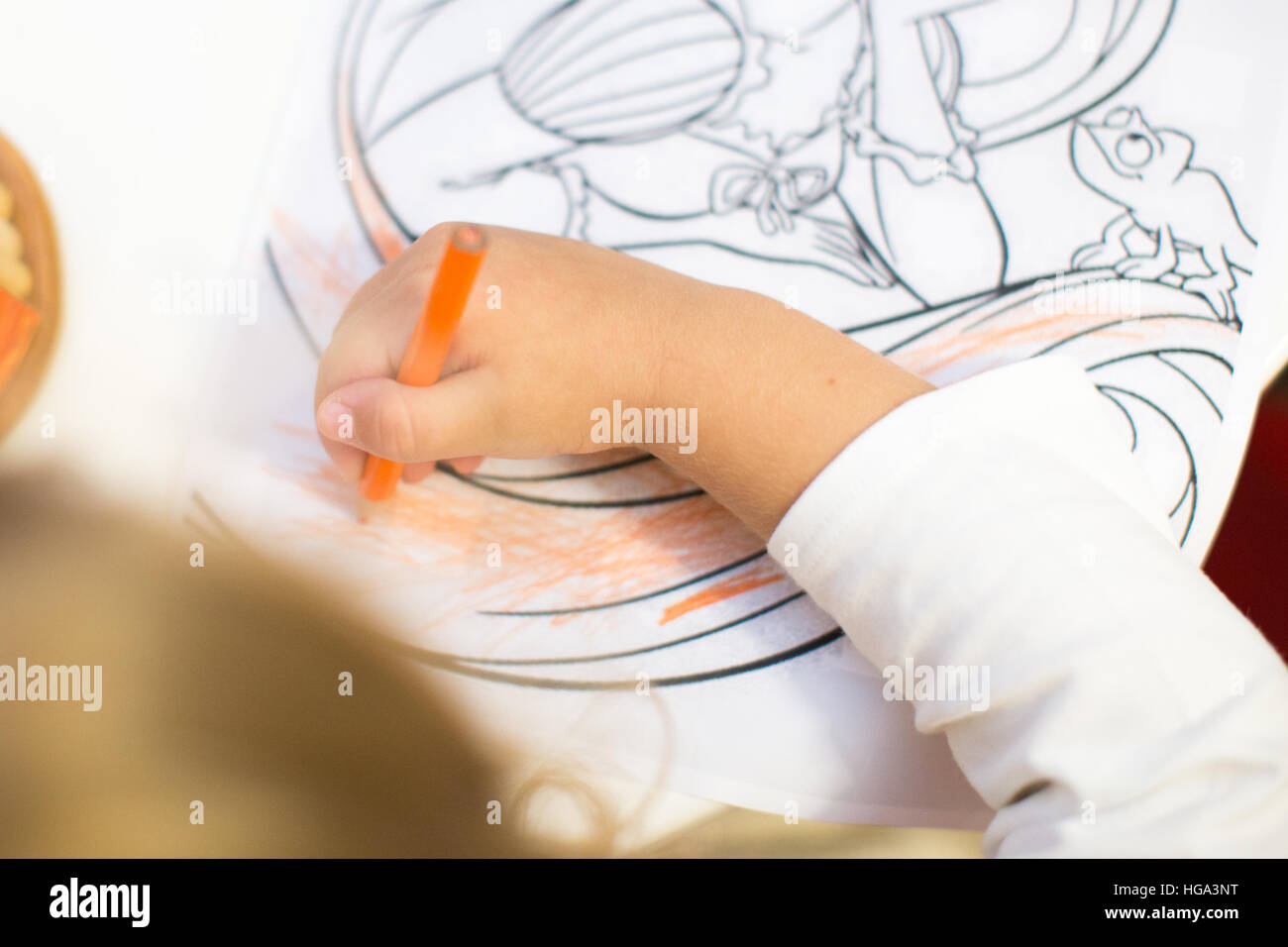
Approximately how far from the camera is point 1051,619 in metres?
0.34

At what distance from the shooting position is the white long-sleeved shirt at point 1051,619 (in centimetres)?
32

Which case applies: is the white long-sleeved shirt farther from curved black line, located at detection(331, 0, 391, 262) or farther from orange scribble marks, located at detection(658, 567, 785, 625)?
curved black line, located at detection(331, 0, 391, 262)

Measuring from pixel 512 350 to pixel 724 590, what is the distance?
0.15 metres

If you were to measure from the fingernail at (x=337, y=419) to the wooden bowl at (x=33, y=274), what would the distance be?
0.17 m

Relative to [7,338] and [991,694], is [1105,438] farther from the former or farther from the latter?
[7,338]

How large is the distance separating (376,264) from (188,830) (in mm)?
277

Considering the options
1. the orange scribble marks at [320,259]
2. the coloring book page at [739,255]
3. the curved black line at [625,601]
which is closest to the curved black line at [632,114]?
the coloring book page at [739,255]

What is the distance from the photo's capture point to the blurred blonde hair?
38 centimetres

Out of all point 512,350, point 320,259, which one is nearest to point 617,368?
point 512,350

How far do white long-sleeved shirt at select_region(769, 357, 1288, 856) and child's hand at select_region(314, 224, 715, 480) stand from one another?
105 mm

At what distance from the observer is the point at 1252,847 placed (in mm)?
312

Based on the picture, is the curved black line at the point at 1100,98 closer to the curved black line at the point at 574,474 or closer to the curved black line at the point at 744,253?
the curved black line at the point at 744,253
